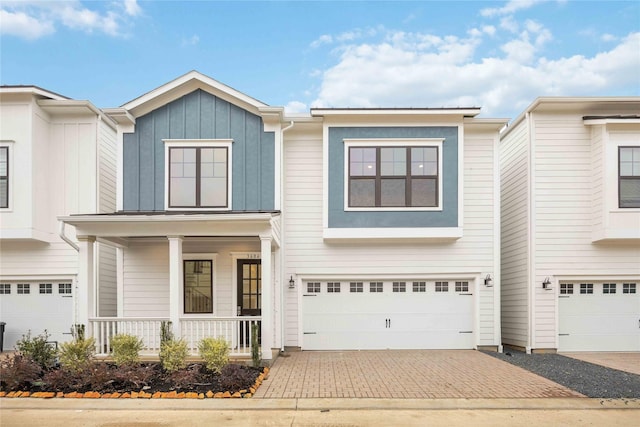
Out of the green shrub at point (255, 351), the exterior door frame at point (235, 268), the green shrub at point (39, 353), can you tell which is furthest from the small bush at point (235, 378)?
the exterior door frame at point (235, 268)

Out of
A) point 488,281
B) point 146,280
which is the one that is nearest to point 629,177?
point 488,281

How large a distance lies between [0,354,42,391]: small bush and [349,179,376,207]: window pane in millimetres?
7598

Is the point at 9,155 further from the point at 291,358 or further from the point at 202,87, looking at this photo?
the point at 291,358

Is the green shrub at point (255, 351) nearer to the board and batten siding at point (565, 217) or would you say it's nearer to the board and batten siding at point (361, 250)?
the board and batten siding at point (361, 250)

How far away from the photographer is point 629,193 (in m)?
11.9

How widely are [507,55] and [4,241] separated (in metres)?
18.4

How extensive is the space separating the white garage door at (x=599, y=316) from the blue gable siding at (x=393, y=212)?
12.2 feet

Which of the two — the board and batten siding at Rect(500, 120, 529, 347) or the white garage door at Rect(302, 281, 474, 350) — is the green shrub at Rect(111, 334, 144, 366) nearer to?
the white garage door at Rect(302, 281, 474, 350)

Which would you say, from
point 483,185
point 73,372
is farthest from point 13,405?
point 483,185

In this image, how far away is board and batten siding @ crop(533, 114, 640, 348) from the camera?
12.3 metres

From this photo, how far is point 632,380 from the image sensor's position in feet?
28.4

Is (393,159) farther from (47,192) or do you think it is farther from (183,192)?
(47,192)

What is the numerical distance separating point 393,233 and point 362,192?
1.31 m

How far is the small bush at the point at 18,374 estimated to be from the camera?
7.77 metres
